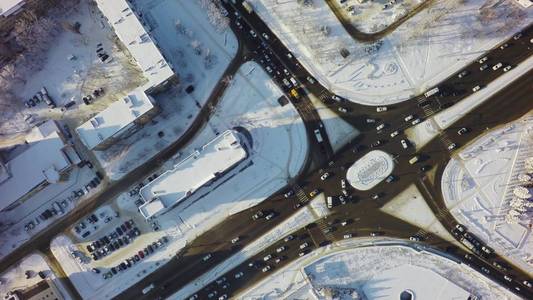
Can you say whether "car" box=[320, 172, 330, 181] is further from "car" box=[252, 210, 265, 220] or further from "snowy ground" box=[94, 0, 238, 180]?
"snowy ground" box=[94, 0, 238, 180]

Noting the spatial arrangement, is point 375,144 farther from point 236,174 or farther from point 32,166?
point 32,166

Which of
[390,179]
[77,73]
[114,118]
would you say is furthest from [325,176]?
[77,73]

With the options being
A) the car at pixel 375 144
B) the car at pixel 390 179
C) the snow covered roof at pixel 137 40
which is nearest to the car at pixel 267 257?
the car at pixel 390 179

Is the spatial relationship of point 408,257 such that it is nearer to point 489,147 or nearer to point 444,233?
point 444,233

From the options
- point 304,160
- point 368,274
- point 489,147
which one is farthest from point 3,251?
point 489,147

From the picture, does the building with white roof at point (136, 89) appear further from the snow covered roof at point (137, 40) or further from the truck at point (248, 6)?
the truck at point (248, 6)

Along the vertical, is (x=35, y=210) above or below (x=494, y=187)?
above

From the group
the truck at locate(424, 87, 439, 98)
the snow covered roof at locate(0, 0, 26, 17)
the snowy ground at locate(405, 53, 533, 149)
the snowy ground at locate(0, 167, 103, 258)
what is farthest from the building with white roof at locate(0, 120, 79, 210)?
the truck at locate(424, 87, 439, 98)
